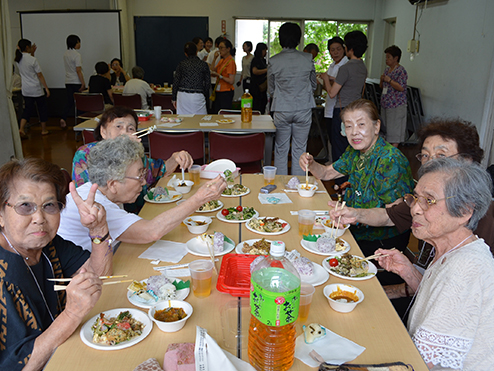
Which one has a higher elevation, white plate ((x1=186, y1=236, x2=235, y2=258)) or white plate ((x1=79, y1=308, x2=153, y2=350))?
white plate ((x1=186, y1=236, x2=235, y2=258))

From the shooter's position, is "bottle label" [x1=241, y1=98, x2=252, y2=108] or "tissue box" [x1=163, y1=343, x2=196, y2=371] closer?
"tissue box" [x1=163, y1=343, x2=196, y2=371]

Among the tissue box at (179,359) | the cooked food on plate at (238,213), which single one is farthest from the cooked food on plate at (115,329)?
the cooked food on plate at (238,213)

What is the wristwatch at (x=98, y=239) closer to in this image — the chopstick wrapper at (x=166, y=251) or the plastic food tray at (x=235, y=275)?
the chopstick wrapper at (x=166, y=251)

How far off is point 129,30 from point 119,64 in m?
2.06

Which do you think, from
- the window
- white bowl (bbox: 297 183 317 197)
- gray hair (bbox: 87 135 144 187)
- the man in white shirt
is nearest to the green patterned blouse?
white bowl (bbox: 297 183 317 197)

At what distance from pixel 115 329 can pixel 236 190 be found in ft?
5.23

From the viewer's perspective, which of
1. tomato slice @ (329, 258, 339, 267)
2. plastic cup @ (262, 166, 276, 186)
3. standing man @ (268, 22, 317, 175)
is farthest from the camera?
standing man @ (268, 22, 317, 175)

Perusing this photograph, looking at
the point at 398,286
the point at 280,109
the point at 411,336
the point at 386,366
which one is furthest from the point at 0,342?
→ the point at 280,109

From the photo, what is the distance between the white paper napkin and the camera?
2.62 meters

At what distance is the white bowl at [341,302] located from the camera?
144 centimetres

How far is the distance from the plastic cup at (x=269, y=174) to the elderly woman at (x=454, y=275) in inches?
55.6

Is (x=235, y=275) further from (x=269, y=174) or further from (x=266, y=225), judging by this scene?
(x=269, y=174)

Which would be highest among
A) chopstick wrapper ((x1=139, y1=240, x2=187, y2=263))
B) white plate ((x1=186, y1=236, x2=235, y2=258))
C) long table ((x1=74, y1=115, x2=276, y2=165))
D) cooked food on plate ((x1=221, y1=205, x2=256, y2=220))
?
long table ((x1=74, y1=115, x2=276, y2=165))

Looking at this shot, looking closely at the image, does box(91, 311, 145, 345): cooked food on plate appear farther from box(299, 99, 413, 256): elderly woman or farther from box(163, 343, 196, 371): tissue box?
box(299, 99, 413, 256): elderly woman
